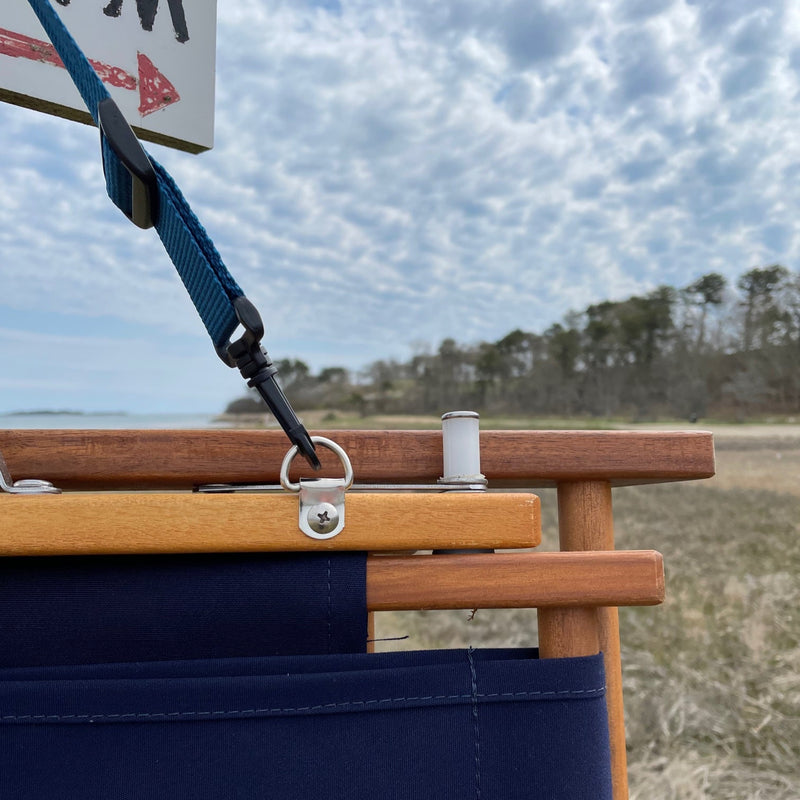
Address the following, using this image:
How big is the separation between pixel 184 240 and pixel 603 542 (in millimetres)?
473

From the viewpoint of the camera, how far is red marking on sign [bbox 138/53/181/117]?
0.97 metres

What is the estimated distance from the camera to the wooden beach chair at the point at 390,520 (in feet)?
1.62

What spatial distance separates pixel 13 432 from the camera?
569 millimetres

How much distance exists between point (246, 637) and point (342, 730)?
10cm

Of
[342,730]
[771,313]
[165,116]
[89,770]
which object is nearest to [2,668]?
[89,770]

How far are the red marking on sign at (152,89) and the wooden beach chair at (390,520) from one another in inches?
24.0

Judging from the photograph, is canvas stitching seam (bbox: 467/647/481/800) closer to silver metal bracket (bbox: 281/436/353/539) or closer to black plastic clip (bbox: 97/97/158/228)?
silver metal bracket (bbox: 281/436/353/539)

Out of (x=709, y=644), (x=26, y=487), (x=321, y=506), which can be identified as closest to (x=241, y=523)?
(x=321, y=506)

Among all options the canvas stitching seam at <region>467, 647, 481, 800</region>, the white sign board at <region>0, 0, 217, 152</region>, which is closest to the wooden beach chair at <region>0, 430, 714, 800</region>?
the canvas stitching seam at <region>467, 647, 481, 800</region>

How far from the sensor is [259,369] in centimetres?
54

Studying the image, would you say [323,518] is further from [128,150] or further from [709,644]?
[709,644]

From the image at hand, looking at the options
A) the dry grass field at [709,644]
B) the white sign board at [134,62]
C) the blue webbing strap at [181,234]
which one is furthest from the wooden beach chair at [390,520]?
the dry grass field at [709,644]

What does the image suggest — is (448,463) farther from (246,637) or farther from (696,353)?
(696,353)

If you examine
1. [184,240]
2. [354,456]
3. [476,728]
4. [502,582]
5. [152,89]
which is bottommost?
[476,728]
